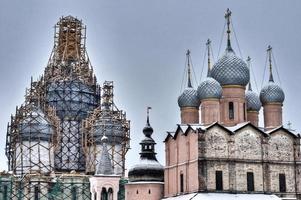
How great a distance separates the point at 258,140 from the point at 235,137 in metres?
1.60

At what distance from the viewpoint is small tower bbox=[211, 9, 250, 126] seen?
45.5 m

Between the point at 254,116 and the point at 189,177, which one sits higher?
the point at 254,116

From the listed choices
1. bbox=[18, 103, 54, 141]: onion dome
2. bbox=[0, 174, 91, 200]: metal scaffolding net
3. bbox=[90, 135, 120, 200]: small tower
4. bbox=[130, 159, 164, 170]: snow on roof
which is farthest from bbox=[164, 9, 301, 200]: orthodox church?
bbox=[18, 103, 54, 141]: onion dome

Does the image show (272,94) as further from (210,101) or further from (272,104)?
(210,101)

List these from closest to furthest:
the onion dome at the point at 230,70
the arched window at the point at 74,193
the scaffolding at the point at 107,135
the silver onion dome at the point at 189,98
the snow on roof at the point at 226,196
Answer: the snow on roof at the point at 226,196 < the onion dome at the point at 230,70 < the silver onion dome at the point at 189,98 < the arched window at the point at 74,193 < the scaffolding at the point at 107,135

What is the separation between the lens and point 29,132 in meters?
58.4

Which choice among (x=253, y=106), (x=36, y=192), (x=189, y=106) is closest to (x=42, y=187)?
(x=36, y=192)

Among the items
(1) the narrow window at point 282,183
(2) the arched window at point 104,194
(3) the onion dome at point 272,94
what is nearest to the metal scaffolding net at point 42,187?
(2) the arched window at point 104,194

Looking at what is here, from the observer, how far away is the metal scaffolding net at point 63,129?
187 feet

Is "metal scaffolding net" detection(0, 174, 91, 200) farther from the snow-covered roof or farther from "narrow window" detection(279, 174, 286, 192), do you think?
"narrow window" detection(279, 174, 286, 192)

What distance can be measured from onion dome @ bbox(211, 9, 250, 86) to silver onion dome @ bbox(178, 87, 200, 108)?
2.26 m

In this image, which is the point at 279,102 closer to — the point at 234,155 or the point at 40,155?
the point at 234,155

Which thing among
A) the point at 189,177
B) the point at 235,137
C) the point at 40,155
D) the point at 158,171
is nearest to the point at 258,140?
the point at 235,137

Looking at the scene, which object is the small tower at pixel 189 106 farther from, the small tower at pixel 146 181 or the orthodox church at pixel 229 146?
the small tower at pixel 146 181
